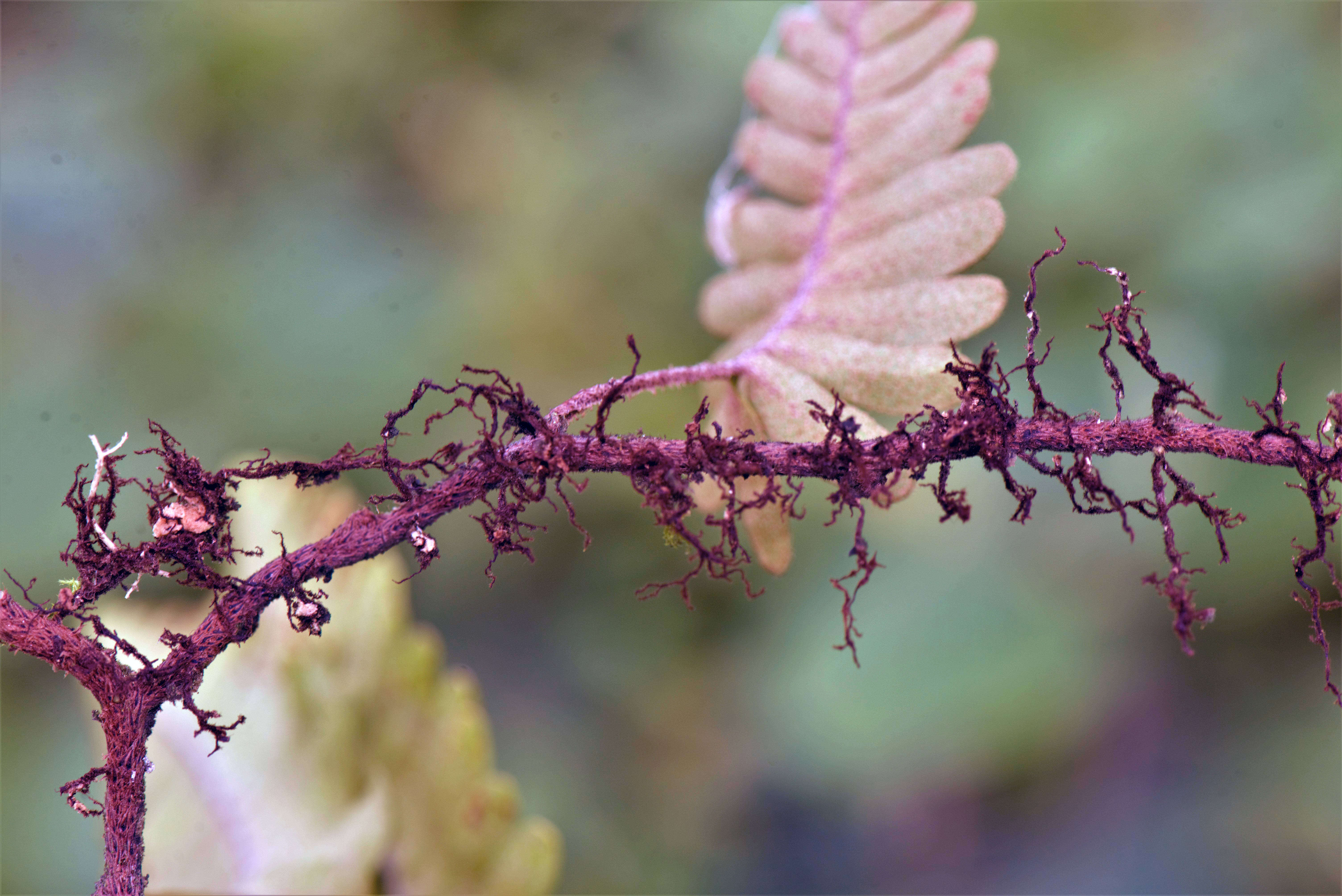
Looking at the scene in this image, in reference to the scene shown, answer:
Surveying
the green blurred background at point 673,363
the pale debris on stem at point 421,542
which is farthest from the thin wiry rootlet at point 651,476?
the green blurred background at point 673,363

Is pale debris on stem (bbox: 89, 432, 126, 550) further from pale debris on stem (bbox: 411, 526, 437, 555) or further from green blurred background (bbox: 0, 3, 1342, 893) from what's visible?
green blurred background (bbox: 0, 3, 1342, 893)

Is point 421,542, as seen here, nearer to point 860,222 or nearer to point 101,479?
point 101,479

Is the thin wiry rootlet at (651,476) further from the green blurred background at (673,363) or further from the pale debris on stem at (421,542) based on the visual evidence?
the green blurred background at (673,363)

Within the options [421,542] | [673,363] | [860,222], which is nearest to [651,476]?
[421,542]

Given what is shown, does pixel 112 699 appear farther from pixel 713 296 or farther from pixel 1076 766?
pixel 1076 766

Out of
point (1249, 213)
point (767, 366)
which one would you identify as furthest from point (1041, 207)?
point (767, 366)
